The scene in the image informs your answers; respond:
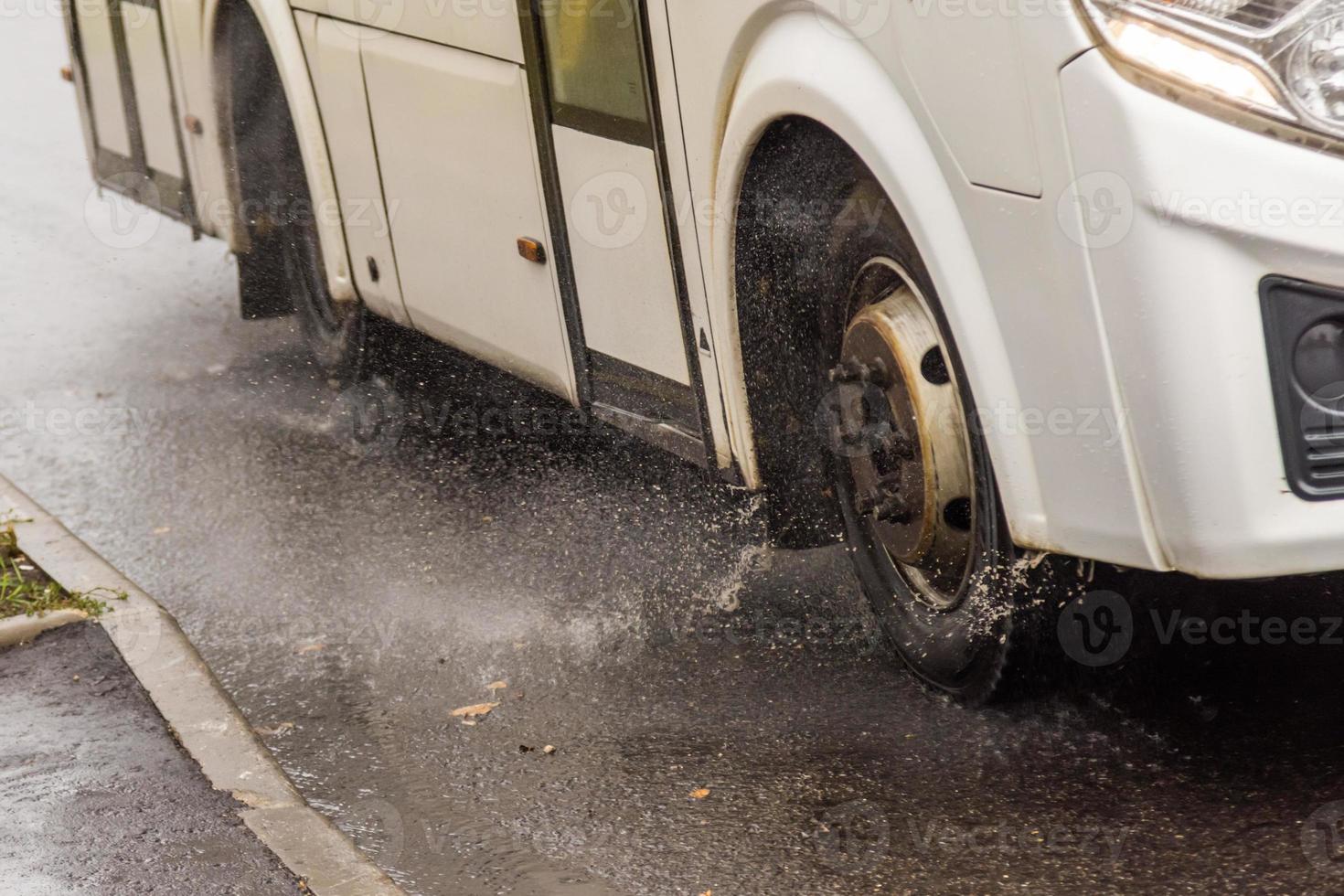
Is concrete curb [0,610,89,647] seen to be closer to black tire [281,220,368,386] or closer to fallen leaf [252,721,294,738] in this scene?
fallen leaf [252,721,294,738]

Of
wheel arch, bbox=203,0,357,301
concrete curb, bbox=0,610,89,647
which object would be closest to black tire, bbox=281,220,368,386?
wheel arch, bbox=203,0,357,301

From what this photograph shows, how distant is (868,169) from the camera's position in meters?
3.36

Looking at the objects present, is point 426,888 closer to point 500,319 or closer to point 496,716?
point 496,716

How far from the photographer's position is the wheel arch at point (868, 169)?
9.77ft

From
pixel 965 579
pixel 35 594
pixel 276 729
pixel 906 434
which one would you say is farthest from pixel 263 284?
pixel 965 579

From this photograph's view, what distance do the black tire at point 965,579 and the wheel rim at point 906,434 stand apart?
0.03 m

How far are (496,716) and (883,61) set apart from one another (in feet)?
5.81

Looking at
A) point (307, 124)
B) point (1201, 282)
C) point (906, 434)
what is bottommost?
point (906, 434)

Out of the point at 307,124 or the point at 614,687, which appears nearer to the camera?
the point at 614,687

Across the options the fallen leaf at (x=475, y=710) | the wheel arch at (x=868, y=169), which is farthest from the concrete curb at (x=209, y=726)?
the wheel arch at (x=868, y=169)

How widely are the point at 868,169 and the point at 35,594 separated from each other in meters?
2.67

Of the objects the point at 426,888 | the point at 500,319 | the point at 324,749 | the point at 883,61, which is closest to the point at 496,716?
the point at 324,749

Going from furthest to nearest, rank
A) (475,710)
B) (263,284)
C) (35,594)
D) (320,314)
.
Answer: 1. (263,284)
2. (320,314)
3. (35,594)
4. (475,710)

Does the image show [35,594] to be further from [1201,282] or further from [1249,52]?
[1249,52]
